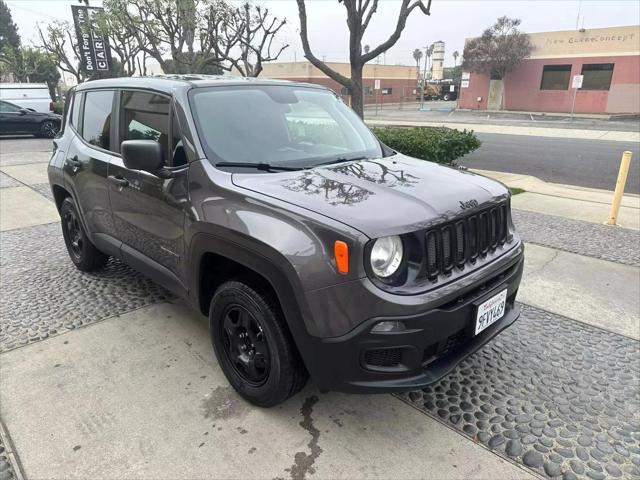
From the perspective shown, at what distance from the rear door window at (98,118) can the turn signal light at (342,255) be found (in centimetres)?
243

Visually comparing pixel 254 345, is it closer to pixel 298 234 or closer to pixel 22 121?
pixel 298 234

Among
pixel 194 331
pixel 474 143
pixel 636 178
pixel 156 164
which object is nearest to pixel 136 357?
pixel 194 331

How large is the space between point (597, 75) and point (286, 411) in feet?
132

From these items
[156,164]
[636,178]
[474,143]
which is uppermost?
[156,164]

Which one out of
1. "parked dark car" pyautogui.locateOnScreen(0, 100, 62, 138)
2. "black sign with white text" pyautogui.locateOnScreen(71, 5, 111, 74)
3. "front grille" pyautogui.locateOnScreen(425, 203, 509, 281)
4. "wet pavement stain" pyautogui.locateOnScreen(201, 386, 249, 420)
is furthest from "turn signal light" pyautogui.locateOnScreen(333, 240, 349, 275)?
"black sign with white text" pyautogui.locateOnScreen(71, 5, 111, 74)

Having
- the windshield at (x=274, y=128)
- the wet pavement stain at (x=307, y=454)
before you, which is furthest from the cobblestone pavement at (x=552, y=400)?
the windshield at (x=274, y=128)

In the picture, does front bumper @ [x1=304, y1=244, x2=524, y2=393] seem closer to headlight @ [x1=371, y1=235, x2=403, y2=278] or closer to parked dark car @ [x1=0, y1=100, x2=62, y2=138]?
headlight @ [x1=371, y1=235, x2=403, y2=278]

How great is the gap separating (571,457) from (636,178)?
991 centimetres

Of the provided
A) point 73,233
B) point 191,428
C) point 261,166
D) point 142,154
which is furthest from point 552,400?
point 73,233

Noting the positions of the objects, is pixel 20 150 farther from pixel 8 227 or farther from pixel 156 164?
pixel 156 164

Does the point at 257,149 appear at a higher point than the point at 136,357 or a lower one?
higher

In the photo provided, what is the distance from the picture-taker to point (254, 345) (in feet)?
8.54

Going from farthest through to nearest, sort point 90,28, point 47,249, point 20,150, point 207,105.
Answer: point 90,28, point 20,150, point 47,249, point 207,105

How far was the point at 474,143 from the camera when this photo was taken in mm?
8664
